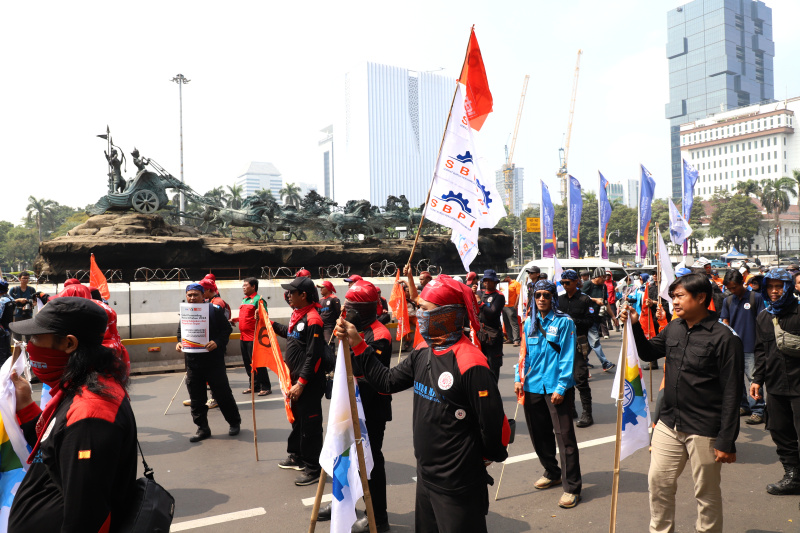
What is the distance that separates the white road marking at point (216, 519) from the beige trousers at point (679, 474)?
10.1 feet

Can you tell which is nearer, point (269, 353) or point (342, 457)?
point (342, 457)

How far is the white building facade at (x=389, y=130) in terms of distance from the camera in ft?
490

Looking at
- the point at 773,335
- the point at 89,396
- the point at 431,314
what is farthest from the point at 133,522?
the point at 773,335

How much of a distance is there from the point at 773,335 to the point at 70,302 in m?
5.48

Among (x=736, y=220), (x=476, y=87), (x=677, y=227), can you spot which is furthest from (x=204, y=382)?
(x=736, y=220)

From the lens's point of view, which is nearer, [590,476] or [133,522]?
[133,522]

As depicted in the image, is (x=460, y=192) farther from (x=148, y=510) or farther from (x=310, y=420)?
(x=148, y=510)

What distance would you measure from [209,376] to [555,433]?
4056 millimetres

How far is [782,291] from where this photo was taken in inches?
199

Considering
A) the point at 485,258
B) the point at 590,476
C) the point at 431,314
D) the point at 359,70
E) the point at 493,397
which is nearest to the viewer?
the point at 493,397

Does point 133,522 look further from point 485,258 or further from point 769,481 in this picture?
point 485,258

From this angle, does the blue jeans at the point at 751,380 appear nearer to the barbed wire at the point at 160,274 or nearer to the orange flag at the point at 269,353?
the orange flag at the point at 269,353

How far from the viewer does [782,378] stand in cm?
493

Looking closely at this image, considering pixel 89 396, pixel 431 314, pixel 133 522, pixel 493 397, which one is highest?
pixel 431 314
